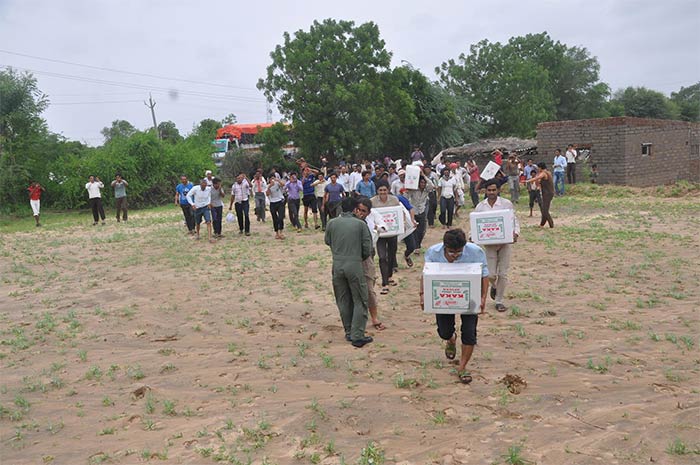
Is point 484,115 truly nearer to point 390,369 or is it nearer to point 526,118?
point 526,118

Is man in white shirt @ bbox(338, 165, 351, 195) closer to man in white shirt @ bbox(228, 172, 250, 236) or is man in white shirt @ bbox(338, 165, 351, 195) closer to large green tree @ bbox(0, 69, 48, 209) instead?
man in white shirt @ bbox(228, 172, 250, 236)

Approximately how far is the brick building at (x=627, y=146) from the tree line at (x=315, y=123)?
10.7 metres

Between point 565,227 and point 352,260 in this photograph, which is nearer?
point 352,260

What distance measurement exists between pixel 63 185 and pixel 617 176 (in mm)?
24004

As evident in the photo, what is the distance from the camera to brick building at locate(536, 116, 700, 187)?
21203mm

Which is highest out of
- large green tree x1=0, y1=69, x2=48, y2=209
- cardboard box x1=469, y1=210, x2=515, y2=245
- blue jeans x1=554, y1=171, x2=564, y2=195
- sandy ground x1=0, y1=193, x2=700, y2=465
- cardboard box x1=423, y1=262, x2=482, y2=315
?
large green tree x1=0, y1=69, x2=48, y2=209

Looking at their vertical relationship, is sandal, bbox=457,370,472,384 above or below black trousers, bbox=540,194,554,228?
below

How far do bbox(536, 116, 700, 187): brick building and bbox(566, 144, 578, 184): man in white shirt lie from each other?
422 millimetres

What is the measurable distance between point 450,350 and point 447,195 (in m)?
8.64

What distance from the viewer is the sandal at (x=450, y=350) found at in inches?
223

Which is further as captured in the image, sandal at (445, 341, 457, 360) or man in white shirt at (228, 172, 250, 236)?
man in white shirt at (228, 172, 250, 236)

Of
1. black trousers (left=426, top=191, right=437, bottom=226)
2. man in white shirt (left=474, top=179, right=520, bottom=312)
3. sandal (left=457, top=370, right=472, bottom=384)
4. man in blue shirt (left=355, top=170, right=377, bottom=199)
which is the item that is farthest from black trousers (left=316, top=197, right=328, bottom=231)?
sandal (left=457, top=370, right=472, bottom=384)

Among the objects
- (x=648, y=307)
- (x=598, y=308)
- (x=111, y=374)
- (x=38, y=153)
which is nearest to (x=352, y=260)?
(x=111, y=374)

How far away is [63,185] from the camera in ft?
89.1
